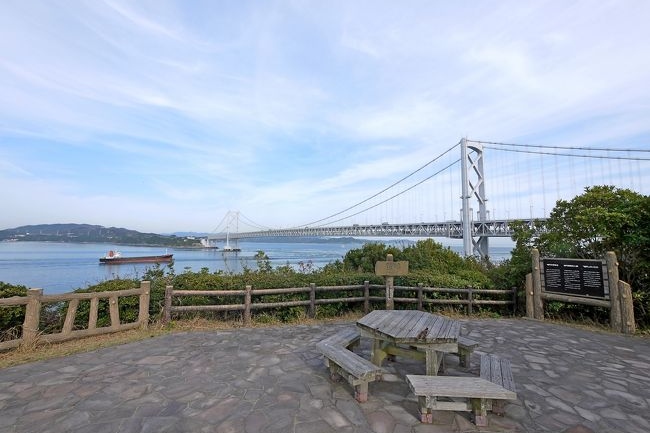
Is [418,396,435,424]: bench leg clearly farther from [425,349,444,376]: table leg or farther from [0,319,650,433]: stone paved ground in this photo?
[425,349,444,376]: table leg

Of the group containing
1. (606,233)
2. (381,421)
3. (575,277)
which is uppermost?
(606,233)

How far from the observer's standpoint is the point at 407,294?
669 cm

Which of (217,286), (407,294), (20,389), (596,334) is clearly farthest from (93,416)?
(596,334)

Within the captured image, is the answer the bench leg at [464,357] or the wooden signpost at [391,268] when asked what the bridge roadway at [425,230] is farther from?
the bench leg at [464,357]

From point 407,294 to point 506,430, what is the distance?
4.28 metres

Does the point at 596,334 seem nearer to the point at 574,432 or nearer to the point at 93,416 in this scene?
the point at 574,432

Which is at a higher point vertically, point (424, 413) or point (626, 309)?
point (626, 309)

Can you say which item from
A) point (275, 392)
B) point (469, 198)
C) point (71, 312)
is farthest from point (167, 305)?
point (469, 198)

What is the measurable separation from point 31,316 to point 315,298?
4.23m

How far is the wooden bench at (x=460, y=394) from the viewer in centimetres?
239

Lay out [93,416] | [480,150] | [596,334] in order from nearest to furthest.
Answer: [93,416], [596,334], [480,150]

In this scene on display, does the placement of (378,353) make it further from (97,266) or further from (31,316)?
(97,266)

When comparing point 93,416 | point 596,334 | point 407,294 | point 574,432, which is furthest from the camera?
point 407,294

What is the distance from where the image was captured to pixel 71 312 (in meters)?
4.66
